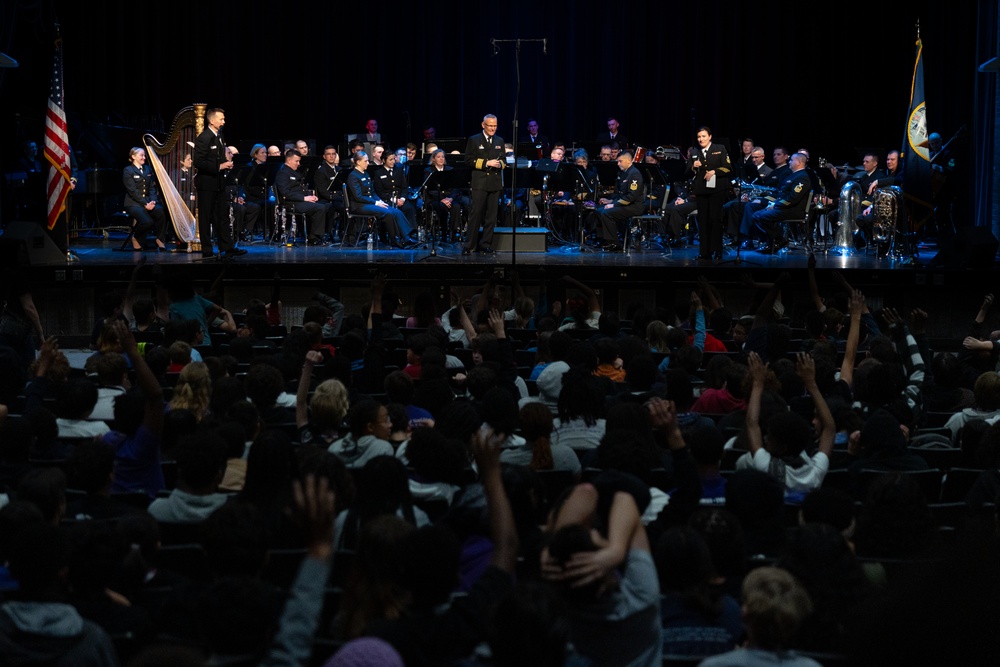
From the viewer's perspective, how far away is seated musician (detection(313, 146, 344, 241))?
1517cm

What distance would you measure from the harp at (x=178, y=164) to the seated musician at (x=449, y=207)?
111 inches

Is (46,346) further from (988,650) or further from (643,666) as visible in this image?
(988,650)

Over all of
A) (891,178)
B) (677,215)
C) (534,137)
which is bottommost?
(677,215)

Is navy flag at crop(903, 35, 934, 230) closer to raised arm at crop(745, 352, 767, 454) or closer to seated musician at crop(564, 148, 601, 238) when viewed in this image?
seated musician at crop(564, 148, 601, 238)

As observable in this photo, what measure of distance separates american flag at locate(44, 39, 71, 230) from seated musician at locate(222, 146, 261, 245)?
2.43 m

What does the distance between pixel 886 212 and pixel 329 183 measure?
22.1ft

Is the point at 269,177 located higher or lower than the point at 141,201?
higher

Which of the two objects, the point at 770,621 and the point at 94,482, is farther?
the point at 94,482

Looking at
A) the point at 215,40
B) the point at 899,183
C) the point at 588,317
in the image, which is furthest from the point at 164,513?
the point at 215,40

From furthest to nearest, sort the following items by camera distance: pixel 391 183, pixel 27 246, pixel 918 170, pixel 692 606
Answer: pixel 391 183
pixel 918 170
pixel 27 246
pixel 692 606

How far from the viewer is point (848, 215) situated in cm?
1552

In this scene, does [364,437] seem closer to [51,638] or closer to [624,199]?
[51,638]

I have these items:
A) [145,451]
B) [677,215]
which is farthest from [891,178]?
[145,451]

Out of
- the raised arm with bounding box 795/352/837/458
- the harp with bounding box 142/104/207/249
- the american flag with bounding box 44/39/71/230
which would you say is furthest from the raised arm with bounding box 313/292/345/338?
the harp with bounding box 142/104/207/249
